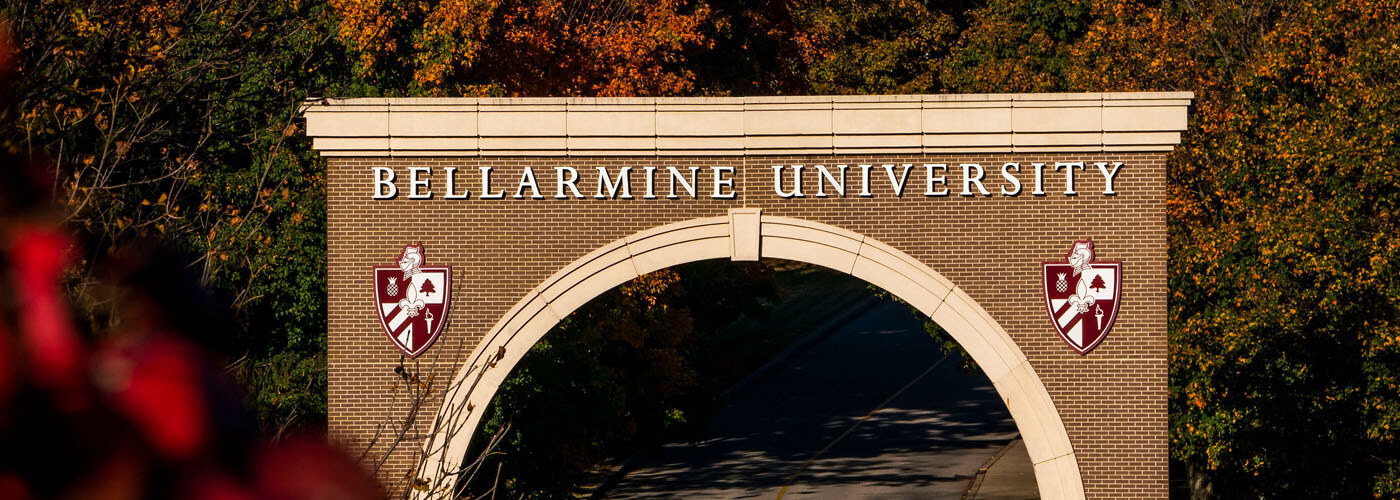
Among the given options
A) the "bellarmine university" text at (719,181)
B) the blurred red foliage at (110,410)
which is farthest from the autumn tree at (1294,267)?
the blurred red foliage at (110,410)

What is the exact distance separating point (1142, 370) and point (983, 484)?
15208mm

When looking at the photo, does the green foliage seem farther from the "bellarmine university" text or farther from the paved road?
the paved road

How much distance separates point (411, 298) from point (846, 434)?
22529 mm

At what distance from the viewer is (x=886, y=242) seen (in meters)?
18.5

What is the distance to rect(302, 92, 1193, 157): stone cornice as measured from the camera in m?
18.0

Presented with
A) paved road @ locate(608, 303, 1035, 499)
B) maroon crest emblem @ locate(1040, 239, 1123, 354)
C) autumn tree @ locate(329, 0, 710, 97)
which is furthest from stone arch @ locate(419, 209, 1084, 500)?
paved road @ locate(608, 303, 1035, 499)

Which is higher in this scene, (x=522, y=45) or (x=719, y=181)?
(x=522, y=45)

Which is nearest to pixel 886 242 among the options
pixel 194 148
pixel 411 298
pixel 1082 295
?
pixel 1082 295

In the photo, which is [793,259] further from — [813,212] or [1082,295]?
[1082,295]

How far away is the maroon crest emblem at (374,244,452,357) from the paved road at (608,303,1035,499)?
1407 cm

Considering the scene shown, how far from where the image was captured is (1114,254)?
18.3 meters

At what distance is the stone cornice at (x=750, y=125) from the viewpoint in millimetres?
18016

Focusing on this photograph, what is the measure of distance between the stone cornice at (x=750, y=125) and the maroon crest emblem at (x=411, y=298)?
4.94ft

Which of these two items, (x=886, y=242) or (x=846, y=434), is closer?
(x=886, y=242)
